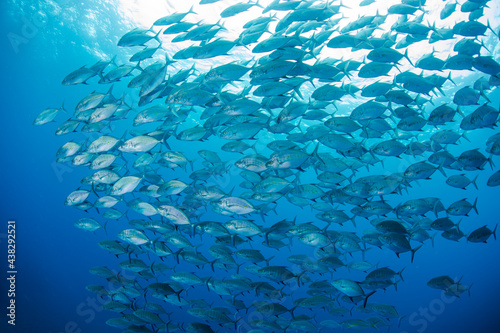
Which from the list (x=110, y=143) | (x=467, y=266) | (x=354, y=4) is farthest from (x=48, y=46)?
(x=467, y=266)

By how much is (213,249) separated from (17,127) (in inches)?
967

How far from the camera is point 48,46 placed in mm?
15922

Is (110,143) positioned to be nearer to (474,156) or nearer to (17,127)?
(474,156)

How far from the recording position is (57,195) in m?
25.4

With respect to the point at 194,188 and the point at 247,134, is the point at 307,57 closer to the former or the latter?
the point at 247,134

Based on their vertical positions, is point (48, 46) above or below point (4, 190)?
above

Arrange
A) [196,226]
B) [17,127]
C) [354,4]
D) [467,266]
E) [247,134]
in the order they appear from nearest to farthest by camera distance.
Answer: [247,134] < [196,226] < [354,4] < [17,127] < [467,266]

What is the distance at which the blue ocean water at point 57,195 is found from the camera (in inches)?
551

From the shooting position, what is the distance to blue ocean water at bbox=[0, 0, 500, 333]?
1398 centimetres

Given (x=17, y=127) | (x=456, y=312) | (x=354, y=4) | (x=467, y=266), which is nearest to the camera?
(x=354, y=4)

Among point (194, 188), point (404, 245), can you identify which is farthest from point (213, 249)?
point (404, 245)

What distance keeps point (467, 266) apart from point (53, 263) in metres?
54.5

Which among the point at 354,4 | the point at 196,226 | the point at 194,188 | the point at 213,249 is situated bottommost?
the point at 213,249

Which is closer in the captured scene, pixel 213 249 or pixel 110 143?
pixel 110 143
